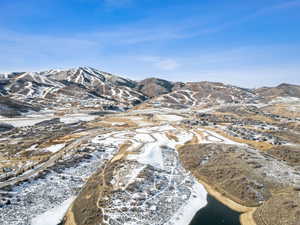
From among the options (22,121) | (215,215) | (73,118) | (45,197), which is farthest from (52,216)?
(73,118)

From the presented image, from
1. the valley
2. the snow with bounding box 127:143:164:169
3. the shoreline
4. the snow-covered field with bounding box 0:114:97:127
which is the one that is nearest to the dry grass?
the valley

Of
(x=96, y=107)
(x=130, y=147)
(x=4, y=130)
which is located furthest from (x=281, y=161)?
(x=96, y=107)

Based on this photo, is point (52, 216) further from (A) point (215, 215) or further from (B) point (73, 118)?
(B) point (73, 118)

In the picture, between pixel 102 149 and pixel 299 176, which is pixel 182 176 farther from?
pixel 102 149

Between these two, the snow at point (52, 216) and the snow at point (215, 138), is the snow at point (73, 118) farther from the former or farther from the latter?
the snow at point (52, 216)

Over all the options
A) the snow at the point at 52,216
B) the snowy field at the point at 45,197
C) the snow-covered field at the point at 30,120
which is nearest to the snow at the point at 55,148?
the snowy field at the point at 45,197
